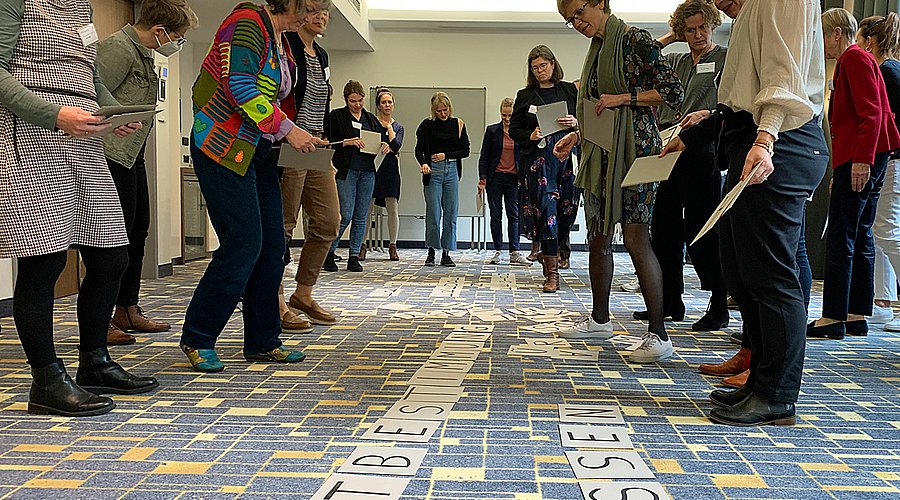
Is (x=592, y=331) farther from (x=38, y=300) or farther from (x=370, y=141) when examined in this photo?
(x=370, y=141)

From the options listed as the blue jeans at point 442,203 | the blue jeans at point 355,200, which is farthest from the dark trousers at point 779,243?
the blue jeans at point 442,203

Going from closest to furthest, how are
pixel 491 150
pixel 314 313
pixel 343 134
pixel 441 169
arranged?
1. pixel 314 313
2. pixel 343 134
3. pixel 491 150
4. pixel 441 169

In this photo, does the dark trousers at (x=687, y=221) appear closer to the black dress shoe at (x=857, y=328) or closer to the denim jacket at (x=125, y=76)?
the black dress shoe at (x=857, y=328)

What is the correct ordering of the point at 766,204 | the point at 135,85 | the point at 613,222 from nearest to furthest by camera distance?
the point at 766,204 → the point at 613,222 → the point at 135,85

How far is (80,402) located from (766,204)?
1.92 meters

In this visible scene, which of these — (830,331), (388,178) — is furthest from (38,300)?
(388,178)

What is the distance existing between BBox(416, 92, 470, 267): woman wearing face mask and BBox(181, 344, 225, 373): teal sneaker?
16.2 feet

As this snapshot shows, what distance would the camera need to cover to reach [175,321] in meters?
4.07

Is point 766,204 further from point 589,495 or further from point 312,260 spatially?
point 312,260

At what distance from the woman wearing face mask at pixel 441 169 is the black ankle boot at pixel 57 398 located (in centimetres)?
554

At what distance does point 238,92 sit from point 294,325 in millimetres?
1421

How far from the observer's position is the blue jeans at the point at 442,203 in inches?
305

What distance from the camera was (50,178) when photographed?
217 cm

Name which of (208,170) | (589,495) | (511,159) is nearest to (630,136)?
(208,170)
